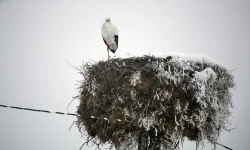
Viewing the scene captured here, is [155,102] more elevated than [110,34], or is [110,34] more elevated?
[110,34]

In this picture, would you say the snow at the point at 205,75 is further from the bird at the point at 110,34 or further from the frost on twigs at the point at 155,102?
the bird at the point at 110,34

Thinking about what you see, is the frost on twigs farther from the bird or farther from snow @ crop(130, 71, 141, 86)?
the bird

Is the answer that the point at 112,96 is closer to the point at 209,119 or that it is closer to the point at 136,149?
the point at 136,149

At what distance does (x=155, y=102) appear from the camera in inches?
117

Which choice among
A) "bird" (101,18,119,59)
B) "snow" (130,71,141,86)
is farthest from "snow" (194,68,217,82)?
"bird" (101,18,119,59)

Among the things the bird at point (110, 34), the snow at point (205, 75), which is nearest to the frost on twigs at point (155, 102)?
the snow at point (205, 75)

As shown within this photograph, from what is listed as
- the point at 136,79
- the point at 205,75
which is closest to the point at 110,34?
the point at 136,79

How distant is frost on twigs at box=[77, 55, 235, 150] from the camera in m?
2.99

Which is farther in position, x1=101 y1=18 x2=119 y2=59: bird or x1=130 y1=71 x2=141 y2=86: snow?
x1=101 y1=18 x2=119 y2=59: bird

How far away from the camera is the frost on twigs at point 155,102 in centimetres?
299

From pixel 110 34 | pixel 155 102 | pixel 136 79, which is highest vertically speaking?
pixel 110 34

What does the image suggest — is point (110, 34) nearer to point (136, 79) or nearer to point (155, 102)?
point (136, 79)

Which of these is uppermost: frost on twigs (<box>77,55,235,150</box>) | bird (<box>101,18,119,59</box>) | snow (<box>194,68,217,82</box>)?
bird (<box>101,18,119,59</box>)

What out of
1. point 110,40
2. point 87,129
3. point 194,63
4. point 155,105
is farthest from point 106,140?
point 110,40
